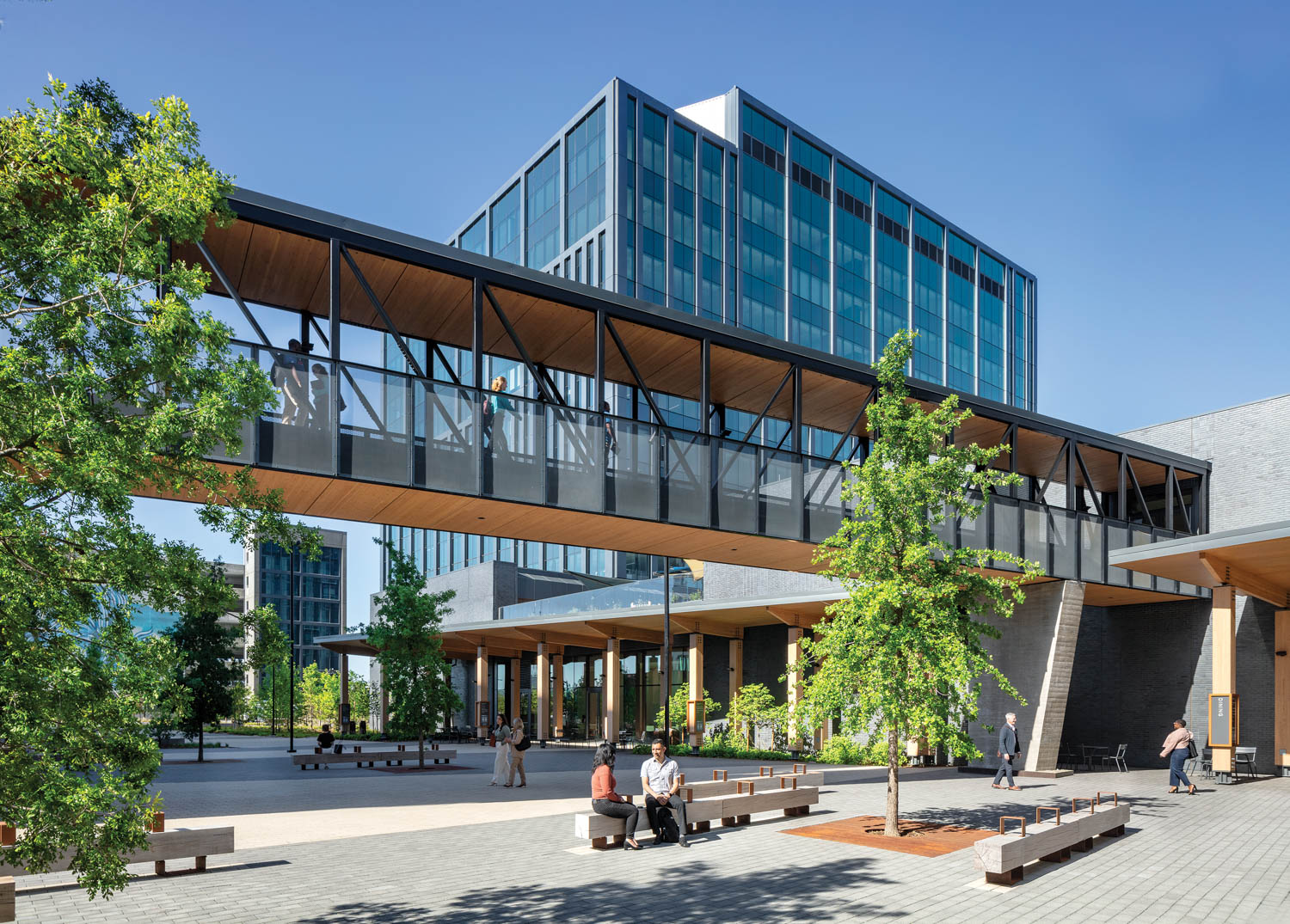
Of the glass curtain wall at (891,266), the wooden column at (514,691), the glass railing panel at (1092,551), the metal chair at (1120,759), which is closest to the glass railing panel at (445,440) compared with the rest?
the glass railing panel at (1092,551)

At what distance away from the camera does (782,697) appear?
126 feet

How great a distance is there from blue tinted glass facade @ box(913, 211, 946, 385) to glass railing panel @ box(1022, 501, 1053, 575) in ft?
184

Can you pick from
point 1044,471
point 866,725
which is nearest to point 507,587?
point 1044,471

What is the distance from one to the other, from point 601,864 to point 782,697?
27.3m

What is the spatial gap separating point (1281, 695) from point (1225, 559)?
781 centimetres

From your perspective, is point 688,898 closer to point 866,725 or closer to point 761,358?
point 866,725

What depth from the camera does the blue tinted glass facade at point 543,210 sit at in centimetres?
6525

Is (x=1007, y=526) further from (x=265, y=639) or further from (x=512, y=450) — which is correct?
(x=265, y=639)

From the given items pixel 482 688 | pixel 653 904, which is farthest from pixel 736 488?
pixel 482 688

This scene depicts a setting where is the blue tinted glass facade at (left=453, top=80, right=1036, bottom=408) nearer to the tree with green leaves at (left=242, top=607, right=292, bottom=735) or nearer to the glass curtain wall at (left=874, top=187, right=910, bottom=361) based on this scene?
the glass curtain wall at (left=874, top=187, right=910, bottom=361)

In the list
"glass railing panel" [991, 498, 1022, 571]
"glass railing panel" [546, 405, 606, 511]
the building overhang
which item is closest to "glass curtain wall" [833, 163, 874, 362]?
the building overhang

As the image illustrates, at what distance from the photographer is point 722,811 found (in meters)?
14.5

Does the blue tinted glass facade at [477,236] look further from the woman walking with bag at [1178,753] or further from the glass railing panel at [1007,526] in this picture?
the woman walking with bag at [1178,753]

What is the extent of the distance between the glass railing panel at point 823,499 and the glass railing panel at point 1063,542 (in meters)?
7.55
